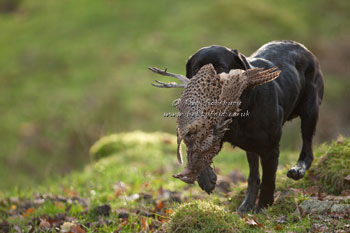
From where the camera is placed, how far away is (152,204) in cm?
554

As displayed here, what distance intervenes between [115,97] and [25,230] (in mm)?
11013

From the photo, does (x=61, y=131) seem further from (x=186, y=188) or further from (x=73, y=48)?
(x=186, y=188)

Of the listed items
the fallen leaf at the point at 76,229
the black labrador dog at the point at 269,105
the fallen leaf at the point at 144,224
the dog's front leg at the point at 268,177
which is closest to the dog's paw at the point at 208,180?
the black labrador dog at the point at 269,105

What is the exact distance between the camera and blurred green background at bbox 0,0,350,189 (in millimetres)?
13852

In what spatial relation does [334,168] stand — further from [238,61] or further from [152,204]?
[152,204]

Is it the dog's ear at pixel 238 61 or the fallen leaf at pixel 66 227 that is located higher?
the dog's ear at pixel 238 61

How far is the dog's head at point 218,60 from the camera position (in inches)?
152

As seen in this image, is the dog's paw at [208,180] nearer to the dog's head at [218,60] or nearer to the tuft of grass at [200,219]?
the tuft of grass at [200,219]

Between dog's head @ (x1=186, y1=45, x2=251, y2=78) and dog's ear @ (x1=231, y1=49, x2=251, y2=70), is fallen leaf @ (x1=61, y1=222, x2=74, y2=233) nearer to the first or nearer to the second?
dog's head @ (x1=186, y1=45, x2=251, y2=78)

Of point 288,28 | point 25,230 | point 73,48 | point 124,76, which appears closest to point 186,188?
point 25,230

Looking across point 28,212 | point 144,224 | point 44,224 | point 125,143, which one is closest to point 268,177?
point 144,224

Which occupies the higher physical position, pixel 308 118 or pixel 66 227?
pixel 308 118

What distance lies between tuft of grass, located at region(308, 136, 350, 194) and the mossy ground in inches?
0.5

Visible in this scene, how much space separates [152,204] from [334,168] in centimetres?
214
